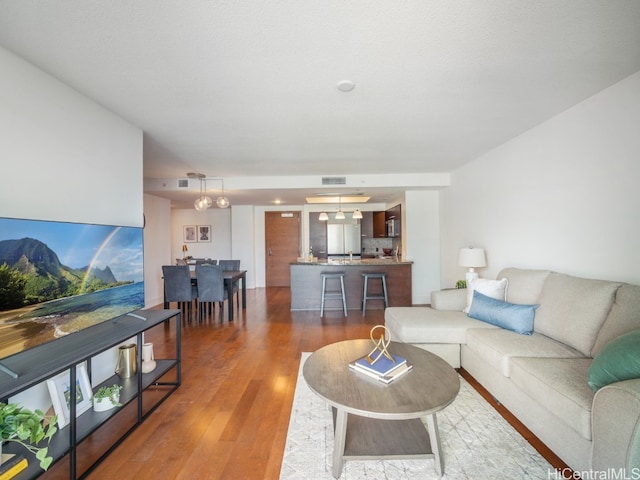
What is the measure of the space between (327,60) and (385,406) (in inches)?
80.3

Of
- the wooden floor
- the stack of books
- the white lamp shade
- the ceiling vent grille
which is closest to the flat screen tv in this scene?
the wooden floor

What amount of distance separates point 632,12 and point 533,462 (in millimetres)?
2494

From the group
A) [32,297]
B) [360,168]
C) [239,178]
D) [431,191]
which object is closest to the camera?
[32,297]

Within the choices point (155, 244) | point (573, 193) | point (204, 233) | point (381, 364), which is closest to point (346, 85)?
point (381, 364)

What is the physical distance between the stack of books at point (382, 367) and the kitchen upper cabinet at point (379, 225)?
5836mm

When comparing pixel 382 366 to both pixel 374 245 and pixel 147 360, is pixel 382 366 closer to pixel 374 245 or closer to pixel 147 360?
pixel 147 360

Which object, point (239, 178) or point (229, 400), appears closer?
point (229, 400)

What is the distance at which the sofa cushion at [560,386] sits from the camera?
57.0 inches

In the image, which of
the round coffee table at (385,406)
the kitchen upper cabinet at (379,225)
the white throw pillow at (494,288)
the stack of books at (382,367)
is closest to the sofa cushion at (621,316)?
the white throw pillow at (494,288)

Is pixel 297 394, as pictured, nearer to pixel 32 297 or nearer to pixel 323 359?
pixel 323 359

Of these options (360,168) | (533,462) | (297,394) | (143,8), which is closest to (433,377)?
(533,462)

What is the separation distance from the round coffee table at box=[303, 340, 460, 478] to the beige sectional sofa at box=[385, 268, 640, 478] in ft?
1.80

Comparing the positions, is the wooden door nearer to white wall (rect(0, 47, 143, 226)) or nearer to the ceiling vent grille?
the ceiling vent grille

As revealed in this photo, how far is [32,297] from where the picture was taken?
160 centimetres
